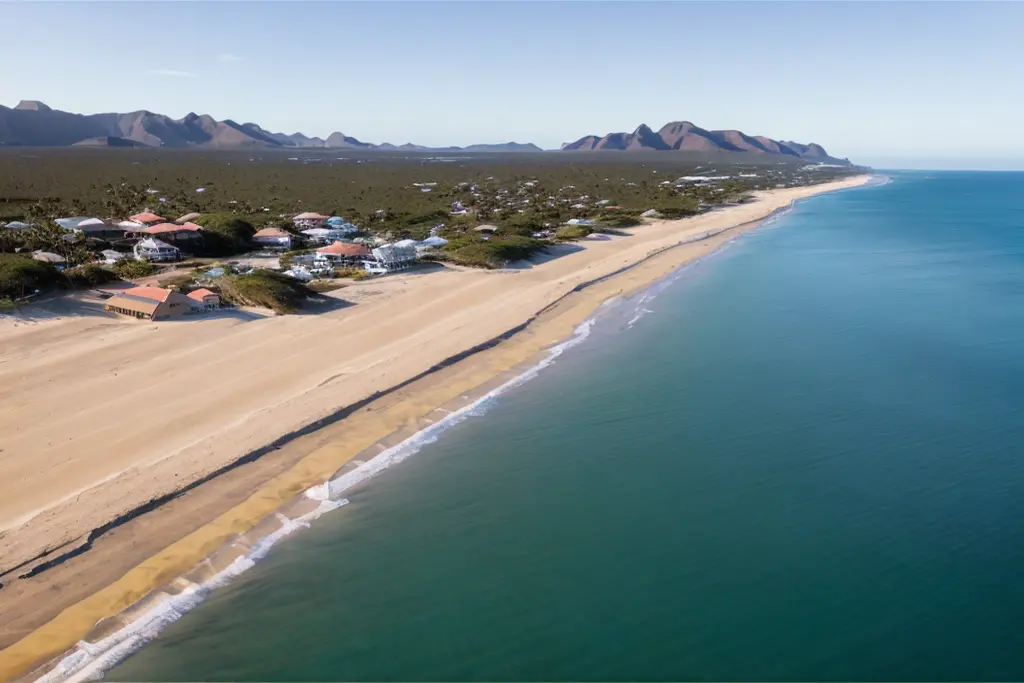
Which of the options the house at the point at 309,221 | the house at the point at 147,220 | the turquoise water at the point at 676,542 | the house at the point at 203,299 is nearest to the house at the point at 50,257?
the house at the point at 203,299

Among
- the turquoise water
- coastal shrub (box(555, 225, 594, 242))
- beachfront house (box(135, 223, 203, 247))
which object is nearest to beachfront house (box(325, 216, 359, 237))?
beachfront house (box(135, 223, 203, 247))

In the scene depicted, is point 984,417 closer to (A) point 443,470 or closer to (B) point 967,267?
(A) point 443,470

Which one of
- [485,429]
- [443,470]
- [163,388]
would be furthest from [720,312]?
[163,388]

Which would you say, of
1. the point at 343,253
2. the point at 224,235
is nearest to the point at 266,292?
the point at 343,253

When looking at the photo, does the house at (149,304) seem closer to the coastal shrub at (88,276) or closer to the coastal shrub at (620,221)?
the coastal shrub at (88,276)

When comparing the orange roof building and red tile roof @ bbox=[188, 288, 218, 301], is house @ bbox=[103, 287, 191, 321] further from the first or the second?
the orange roof building

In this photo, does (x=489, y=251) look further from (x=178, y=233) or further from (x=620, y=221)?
(x=620, y=221)

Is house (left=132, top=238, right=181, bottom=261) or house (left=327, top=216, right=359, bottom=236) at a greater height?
house (left=327, top=216, right=359, bottom=236)
